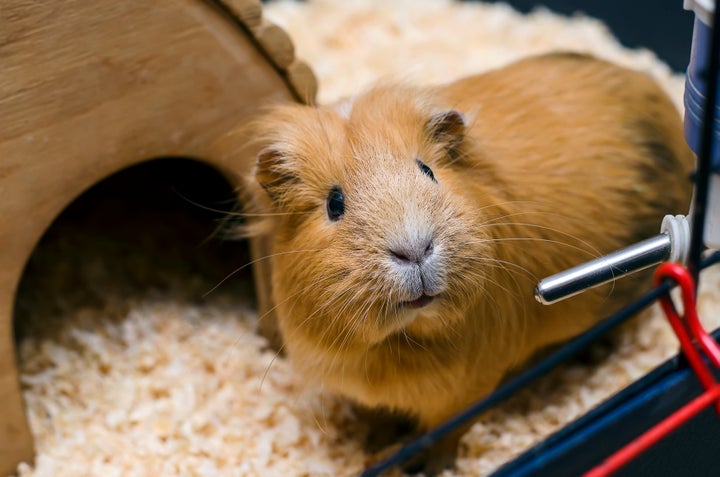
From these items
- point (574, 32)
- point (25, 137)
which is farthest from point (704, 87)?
point (574, 32)

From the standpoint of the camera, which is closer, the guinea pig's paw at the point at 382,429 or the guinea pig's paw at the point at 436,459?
the guinea pig's paw at the point at 436,459

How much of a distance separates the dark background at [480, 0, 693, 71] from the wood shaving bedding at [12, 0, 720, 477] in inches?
8.6

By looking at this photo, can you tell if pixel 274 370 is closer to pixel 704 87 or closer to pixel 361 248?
pixel 361 248

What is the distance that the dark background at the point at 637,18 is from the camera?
3.24m

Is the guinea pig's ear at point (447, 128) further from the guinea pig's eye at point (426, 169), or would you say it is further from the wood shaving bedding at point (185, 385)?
the wood shaving bedding at point (185, 385)

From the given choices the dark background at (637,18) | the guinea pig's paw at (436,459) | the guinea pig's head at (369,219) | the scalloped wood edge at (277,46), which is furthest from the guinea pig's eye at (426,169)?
the dark background at (637,18)

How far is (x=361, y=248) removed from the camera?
64.7 inches

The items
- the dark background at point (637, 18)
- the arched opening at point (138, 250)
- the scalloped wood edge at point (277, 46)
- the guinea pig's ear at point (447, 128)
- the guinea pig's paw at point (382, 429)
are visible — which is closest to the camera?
the guinea pig's ear at point (447, 128)

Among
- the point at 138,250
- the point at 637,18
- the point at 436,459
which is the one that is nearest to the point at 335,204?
the point at 436,459

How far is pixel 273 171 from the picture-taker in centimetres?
191

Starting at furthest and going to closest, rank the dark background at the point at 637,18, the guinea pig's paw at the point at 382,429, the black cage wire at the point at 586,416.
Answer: the dark background at the point at 637,18 < the guinea pig's paw at the point at 382,429 < the black cage wire at the point at 586,416

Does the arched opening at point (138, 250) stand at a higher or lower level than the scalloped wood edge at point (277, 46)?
lower

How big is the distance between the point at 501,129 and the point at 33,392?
1.67 metres

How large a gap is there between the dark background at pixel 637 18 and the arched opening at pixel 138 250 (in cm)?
188
